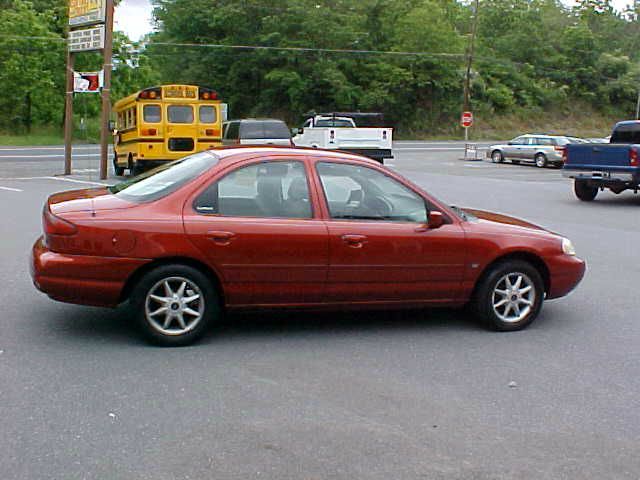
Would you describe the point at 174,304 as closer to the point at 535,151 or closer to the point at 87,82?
the point at 87,82

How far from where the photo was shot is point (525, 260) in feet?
23.8

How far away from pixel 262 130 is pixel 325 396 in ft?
66.4

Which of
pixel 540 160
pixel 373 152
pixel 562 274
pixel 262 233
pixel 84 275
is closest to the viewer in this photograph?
pixel 84 275

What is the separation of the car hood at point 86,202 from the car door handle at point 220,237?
644mm

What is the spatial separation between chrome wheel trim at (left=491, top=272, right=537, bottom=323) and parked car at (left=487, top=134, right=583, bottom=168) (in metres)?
30.4

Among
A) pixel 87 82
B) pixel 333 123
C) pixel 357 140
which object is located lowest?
pixel 357 140

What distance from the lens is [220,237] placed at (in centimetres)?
633

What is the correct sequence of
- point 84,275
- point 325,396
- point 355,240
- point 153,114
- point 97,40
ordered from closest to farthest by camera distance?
1. point 325,396
2. point 84,275
3. point 355,240
4. point 153,114
5. point 97,40

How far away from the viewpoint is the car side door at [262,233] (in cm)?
636

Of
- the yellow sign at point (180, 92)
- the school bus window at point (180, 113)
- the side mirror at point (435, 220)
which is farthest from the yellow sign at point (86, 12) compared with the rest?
the side mirror at point (435, 220)

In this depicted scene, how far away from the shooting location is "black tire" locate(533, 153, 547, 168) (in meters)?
37.0

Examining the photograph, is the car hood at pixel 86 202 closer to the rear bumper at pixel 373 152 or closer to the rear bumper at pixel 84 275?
the rear bumper at pixel 84 275

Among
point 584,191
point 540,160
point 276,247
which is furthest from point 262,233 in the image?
point 540,160

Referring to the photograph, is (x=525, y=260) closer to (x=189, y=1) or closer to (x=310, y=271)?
(x=310, y=271)
